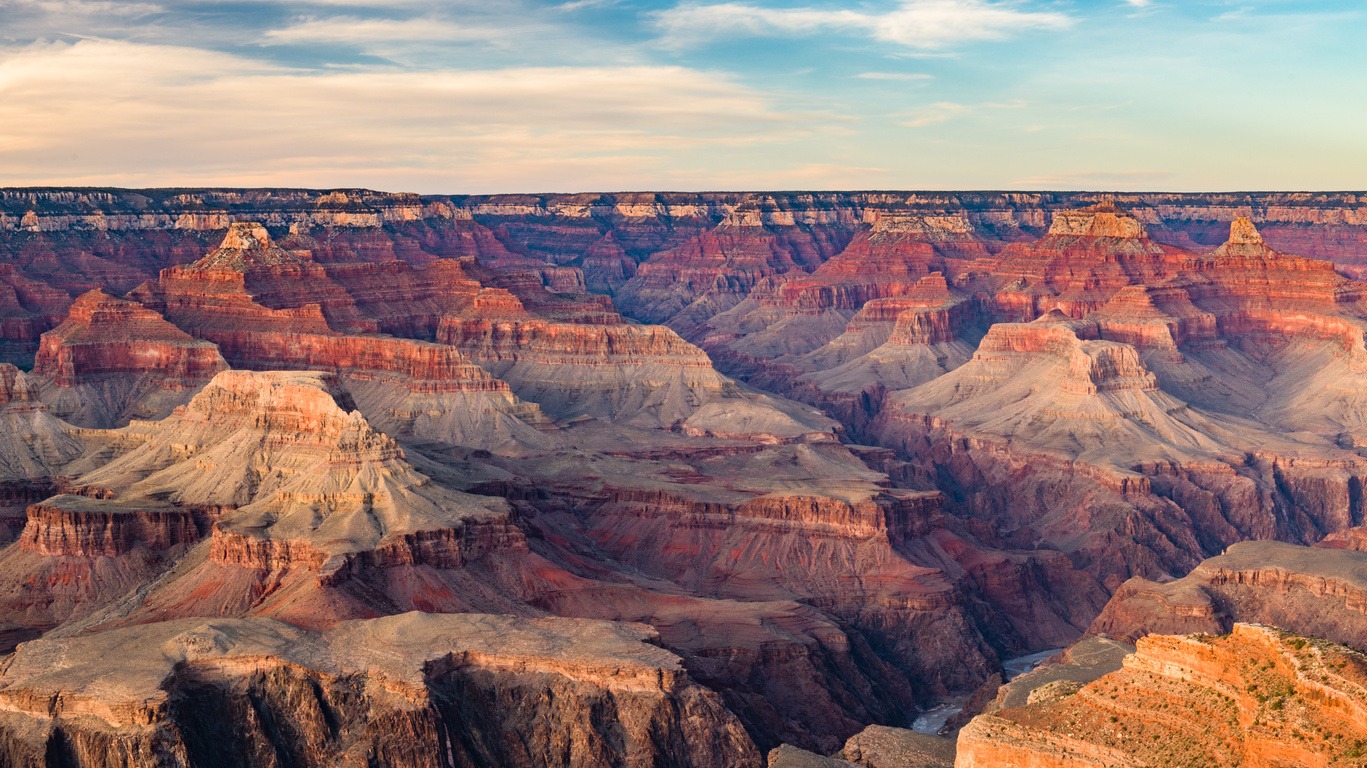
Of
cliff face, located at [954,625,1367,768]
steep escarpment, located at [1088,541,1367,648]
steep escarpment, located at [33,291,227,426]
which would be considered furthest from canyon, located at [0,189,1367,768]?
steep escarpment, located at [33,291,227,426]

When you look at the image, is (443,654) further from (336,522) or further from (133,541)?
(133,541)

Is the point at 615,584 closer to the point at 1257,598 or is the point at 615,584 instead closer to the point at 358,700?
the point at 358,700

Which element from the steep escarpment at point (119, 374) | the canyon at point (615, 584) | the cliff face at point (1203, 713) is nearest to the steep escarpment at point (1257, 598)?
the canyon at point (615, 584)

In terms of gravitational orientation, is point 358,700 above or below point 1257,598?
above

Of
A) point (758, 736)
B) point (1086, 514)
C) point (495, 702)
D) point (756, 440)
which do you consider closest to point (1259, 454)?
point (1086, 514)

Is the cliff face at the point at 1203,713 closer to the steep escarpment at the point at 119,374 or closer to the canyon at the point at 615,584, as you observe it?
the canyon at the point at 615,584

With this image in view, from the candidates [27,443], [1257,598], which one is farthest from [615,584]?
[27,443]

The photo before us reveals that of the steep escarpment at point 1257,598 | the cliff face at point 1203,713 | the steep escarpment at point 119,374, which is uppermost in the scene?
the cliff face at point 1203,713
